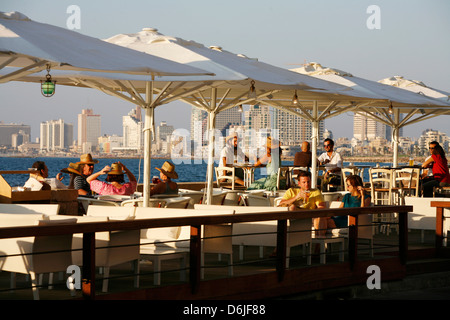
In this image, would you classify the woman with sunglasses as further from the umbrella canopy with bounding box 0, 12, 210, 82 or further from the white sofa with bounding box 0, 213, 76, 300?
the white sofa with bounding box 0, 213, 76, 300

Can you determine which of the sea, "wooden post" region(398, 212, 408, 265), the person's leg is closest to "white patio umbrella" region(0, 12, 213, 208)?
"wooden post" region(398, 212, 408, 265)

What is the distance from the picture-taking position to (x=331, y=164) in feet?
47.4

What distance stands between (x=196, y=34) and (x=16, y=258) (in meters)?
73.2

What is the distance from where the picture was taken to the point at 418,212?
1065cm

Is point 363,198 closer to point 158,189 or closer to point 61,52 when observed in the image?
point 158,189

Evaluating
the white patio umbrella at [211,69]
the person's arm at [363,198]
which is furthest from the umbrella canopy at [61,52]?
the person's arm at [363,198]

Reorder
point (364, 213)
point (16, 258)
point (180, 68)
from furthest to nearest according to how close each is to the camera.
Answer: point (364, 213) → point (180, 68) → point (16, 258)

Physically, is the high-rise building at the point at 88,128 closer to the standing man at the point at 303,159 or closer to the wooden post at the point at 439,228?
the standing man at the point at 303,159

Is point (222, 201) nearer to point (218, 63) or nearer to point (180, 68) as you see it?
point (218, 63)

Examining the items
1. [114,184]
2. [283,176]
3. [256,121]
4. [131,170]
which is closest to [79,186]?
[114,184]

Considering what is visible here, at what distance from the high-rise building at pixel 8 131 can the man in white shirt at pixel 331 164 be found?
121 metres

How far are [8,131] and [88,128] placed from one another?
18288 millimetres

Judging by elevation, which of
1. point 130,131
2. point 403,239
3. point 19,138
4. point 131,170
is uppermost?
point 130,131
